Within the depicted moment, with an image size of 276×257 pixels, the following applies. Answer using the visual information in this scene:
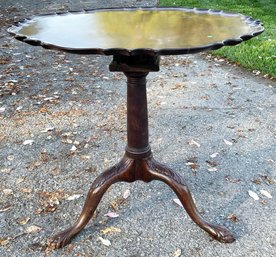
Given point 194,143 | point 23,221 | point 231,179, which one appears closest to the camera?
point 23,221

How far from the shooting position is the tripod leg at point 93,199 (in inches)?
88.3

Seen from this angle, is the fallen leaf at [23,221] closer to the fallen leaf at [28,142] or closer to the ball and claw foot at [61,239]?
the ball and claw foot at [61,239]

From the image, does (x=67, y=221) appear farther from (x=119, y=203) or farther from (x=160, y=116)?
(x=160, y=116)

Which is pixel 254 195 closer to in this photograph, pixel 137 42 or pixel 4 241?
pixel 137 42

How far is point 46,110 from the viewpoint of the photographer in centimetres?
399

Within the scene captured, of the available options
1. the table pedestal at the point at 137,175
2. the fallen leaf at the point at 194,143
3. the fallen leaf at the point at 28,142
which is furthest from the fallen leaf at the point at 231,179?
the fallen leaf at the point at 28,142

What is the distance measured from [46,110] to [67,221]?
5.84ft

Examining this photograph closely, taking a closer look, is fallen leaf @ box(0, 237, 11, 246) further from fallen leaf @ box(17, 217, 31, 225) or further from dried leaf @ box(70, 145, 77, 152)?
dried leaf @ box(70, 145, 77, 152)

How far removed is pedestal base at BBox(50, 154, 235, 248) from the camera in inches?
88.3

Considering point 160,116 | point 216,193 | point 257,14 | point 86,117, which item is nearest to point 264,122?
point 160,116

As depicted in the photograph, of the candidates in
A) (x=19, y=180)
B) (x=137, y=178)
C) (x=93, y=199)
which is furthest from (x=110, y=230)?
(x=19, y=180)

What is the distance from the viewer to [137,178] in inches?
91.7

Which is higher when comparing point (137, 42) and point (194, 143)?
point (137, 42)

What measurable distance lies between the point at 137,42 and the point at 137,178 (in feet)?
2.78
